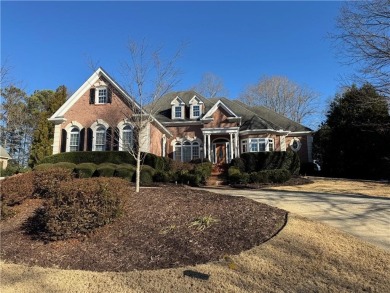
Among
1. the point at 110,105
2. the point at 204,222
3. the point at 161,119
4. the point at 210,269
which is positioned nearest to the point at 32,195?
the point at 204,222

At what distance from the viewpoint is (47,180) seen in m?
9.78

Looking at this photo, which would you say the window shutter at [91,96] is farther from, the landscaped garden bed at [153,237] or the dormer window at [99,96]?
the landscaped garden bed at [153,237]

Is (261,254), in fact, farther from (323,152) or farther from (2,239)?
(323,152)

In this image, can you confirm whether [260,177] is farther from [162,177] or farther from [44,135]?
[44,135]

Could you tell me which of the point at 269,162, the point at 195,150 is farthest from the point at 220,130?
the point at 269,162

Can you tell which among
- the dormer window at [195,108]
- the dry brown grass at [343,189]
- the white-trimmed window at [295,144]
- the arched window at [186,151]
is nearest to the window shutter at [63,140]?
the arched window at [186,151]

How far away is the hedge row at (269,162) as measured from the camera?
22.3 metres

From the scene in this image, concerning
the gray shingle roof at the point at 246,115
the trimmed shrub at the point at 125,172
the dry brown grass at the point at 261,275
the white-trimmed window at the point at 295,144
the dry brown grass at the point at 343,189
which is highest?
the gray shingle roof at the point at 246,115

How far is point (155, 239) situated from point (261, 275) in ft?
7.81

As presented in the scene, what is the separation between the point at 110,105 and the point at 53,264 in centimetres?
1862

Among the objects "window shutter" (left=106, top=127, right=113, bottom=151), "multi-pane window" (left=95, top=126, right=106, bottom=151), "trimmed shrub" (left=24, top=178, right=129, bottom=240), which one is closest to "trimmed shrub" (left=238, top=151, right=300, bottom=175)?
"window shutter" (left=106, top=127, right=113, bottom=151)

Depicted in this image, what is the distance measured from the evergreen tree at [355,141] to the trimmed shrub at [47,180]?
2086cm

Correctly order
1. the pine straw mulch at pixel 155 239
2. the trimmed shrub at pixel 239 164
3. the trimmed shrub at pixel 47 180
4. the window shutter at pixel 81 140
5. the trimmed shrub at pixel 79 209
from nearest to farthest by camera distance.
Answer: the pine straw mulch at pixel 155 239 < the trimmed shrub at pixel 79 209 < the trimmed shrub at pixel 47 180 < the trimmed shrub at pixel 239 164 < the window shutter at pixel 81 140

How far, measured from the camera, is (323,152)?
93.0 feet
